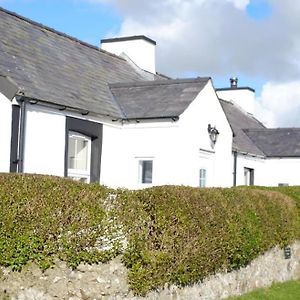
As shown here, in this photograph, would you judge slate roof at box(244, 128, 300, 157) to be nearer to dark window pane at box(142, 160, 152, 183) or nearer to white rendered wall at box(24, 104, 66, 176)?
dark window pane at box(142, 160, 152, 183)

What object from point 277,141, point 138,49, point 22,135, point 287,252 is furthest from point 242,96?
point 22,135

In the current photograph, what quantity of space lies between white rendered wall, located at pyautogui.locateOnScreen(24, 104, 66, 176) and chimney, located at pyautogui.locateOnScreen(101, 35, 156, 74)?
1035 centimetres

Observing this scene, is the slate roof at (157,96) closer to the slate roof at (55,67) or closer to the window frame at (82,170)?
the slate roof at (55,67)

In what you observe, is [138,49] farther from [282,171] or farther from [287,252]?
[287,252]

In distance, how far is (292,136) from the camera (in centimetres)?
2914

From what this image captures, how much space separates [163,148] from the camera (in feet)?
58.1

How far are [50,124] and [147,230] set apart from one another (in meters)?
5.91

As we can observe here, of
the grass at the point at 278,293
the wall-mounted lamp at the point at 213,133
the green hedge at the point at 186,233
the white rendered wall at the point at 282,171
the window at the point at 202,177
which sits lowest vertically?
the grass at the point at 278,293

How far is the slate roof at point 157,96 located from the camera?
17766mm

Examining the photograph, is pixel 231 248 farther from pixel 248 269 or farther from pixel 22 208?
pixel 22 208

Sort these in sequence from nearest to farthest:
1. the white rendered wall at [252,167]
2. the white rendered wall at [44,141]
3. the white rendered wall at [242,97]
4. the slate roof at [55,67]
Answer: the white rendered wall at [44,141], the slate roof at [55,67], the white rendered wall at [252,167], the white rendered wall at [242,97]

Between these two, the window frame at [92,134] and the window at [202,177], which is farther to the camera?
the window at [202,177]

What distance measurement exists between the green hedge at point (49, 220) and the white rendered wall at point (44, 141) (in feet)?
18.0

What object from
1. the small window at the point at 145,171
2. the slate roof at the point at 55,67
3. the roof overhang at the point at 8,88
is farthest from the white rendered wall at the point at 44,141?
the small window at the point at 145,171
